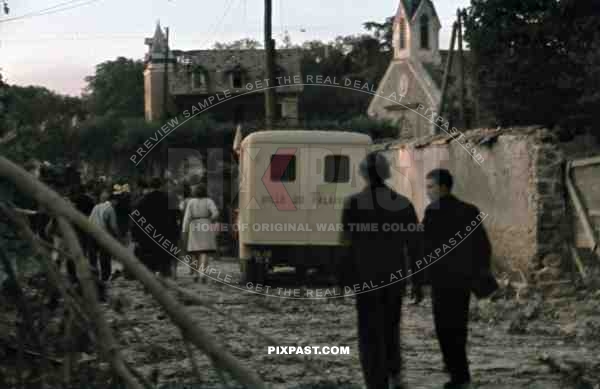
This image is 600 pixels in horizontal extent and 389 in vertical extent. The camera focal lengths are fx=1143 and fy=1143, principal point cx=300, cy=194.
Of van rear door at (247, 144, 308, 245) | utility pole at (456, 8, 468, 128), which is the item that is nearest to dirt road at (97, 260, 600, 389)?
van rear door at (247, 144, 308, 245)

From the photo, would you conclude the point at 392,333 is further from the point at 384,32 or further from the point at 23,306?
the point at 384,32

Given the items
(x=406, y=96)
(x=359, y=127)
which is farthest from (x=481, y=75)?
(x=406, y=96)

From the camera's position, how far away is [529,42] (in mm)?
39781

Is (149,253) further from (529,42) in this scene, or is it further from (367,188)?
(529,42)

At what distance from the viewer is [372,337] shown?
25.1 feet

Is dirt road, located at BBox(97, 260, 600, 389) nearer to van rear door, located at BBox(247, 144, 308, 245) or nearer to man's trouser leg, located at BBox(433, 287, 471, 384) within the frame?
man's trouser leg, located at BBox(433, 287, 471, 384)

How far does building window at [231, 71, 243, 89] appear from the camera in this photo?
210 feet

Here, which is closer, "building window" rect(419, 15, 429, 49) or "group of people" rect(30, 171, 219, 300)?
"group of people" rect(30, 171, 219, 300)

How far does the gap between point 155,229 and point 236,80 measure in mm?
49243

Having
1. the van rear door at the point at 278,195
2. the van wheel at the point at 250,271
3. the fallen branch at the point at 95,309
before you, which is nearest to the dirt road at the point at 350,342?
the fallen branch at the point at 95,309

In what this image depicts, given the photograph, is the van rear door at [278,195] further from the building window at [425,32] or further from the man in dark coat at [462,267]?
the building window at [425,32]

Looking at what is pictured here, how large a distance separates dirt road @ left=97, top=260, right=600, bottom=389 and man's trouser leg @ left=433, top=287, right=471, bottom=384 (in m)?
0.41

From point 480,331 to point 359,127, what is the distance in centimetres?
3745

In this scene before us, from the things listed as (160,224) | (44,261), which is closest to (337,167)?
(160,224)
